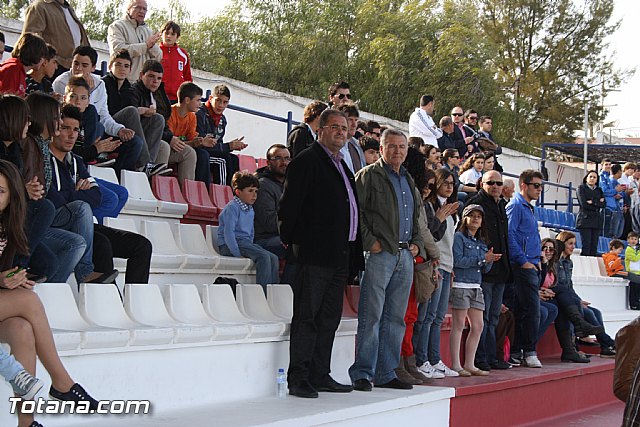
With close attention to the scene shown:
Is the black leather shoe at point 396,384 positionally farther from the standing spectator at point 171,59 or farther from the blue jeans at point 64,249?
the standing spectator at point 171,59

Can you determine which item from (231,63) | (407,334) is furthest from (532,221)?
(231,63)

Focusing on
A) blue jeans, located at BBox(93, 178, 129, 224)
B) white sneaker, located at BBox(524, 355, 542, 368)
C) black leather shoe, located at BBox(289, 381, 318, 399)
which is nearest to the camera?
black leather shoe, located at BBox(289, 381, 318, 399)

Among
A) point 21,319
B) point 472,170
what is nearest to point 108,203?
point 21,319

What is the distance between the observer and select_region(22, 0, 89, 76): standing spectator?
27.0 feet

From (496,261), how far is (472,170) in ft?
9.95

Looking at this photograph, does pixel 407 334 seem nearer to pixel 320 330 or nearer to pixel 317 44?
pixel 320 330

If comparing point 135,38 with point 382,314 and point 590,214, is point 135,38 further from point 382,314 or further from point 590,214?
point 590,214

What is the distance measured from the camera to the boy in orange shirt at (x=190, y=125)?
8531 mm

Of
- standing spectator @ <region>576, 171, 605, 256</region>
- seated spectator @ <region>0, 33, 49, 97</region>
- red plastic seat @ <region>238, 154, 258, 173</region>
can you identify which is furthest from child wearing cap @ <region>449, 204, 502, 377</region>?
standing spectator @ <region>576, 171, 605, 256</region>

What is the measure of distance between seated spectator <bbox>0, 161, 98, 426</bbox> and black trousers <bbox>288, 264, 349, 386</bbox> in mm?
1661

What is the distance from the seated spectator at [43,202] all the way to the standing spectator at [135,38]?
381cm

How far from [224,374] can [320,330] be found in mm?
671

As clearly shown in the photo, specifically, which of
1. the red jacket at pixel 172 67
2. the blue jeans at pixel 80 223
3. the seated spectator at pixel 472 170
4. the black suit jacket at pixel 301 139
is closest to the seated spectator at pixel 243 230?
the black suit jacket at pixel 301 139

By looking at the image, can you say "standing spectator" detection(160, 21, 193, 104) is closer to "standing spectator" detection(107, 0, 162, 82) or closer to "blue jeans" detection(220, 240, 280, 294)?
"standing spectator" detection(107, 0, 162, 82)
